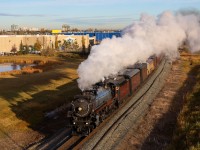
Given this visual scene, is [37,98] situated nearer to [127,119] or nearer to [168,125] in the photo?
[127,119]

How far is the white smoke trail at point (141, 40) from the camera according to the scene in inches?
1124

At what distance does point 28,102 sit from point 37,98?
215cm

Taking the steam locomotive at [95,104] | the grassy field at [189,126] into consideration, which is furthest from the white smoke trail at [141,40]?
the grassy field at [189,126]

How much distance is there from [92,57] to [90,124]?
695 cm

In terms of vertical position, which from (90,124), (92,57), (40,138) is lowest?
(40,138)

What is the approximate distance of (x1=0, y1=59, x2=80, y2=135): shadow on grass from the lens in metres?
29.4

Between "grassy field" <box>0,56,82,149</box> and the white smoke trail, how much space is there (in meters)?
7.85

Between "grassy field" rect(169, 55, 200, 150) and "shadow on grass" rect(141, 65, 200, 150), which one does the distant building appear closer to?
"grassy field" rect(169, 55, 200, 150)

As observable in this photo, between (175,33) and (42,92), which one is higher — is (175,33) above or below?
above

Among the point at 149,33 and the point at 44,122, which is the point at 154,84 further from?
the point at 44,122

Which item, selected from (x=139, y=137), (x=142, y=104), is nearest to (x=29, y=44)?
(x=142, y=104)

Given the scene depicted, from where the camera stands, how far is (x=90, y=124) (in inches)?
930

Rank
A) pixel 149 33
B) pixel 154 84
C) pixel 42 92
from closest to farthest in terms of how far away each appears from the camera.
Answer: pixel 149 33, pixel 42 92, pixel 154 84

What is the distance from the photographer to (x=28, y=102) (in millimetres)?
36250
